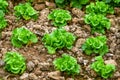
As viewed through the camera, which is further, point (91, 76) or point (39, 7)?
point (39, 7)

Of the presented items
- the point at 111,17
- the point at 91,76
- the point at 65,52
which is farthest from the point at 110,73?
the point at 111,17

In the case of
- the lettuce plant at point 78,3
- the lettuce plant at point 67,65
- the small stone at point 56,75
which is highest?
the lettuce plant at point 78,3

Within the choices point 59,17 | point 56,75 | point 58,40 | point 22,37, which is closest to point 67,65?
point 56,75

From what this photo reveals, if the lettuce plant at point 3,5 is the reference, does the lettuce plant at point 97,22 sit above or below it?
below

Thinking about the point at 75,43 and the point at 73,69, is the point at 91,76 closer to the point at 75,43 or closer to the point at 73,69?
the point at 73,69

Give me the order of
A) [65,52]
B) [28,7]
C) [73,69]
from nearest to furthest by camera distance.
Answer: [73,69] < [65,52] < [28,7]

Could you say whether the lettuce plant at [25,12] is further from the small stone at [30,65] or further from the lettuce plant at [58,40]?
the small stone at [30,65]

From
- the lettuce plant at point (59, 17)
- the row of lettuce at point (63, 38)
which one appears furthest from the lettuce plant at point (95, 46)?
the lettuce plant at point (59, 17)
